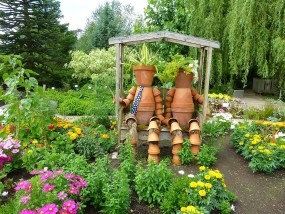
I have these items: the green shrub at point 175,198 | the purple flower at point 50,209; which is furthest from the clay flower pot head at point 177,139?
the purple flower at point 50,209

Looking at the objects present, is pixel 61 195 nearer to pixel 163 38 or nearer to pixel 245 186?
pixel 245 186

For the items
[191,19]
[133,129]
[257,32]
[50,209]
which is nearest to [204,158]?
[133,129]

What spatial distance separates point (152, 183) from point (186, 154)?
863mm

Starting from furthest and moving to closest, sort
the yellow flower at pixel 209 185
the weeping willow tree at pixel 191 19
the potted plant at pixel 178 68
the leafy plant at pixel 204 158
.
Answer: the weeping willow tree at pixel 191 19, the potted plant at pixel 178 68, the leafy plant at pixel 204 158, the yellow flower at pixel 209 185

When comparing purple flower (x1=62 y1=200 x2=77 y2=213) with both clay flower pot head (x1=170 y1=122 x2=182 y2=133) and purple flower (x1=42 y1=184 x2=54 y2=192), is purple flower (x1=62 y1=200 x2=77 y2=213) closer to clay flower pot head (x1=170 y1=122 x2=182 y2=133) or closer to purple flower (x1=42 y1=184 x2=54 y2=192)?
purple flower (x1=42 y1=184 x2=54 y2=192)

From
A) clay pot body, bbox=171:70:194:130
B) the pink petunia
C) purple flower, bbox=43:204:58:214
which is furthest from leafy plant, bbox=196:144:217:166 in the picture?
purple flower, bbox=43:204:58:214

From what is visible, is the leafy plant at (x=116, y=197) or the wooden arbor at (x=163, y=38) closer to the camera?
the leafy plant at (x=116, y=197)

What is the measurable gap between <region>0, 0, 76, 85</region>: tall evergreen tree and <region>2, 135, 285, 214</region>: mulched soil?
8860 millimetres

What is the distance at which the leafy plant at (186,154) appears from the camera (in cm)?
307

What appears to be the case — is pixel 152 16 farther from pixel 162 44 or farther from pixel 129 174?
pixel 129 174

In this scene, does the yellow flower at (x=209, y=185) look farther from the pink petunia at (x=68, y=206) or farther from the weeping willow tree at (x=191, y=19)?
the weeping willow tree at (x=191, y=19)

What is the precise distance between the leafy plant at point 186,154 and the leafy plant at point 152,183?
74cm

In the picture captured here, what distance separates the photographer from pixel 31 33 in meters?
10.4

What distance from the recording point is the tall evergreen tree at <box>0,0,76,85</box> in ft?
33.1
